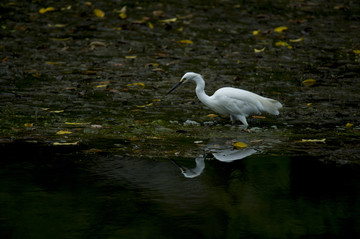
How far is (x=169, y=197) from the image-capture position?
16.0 feet

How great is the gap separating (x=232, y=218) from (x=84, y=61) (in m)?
6.25

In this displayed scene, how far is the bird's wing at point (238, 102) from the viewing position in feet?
24.1

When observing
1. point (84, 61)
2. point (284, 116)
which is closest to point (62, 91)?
point (84, 61)

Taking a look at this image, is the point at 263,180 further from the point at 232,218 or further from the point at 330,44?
the point at 330,44

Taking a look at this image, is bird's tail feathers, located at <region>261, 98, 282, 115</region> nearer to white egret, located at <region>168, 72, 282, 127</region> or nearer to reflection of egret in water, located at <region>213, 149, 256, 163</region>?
white egret, located at <region>168, 72, 282, 127</region>

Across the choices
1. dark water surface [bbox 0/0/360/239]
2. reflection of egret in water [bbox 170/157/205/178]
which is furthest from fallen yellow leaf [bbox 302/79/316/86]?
reflection of egret in water [bbox 170/157/205/178]

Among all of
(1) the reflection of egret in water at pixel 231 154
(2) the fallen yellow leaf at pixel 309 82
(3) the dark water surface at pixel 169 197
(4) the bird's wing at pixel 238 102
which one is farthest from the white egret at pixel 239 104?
(2) the fallen yellow leaf at pixel 309 82

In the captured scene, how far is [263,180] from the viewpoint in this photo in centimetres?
538

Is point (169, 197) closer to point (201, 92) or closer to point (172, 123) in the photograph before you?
point (172, 123)

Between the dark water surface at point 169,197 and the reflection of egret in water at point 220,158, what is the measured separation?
70mm

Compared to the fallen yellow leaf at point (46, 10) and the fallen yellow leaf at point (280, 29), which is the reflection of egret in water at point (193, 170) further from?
the fallen yellow leaf at point (46, 10)

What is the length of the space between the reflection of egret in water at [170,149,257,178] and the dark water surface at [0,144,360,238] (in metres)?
0.07

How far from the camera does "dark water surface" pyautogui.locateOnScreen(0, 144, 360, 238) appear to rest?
4340 millimetres

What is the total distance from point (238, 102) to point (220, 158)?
1.61 meters
